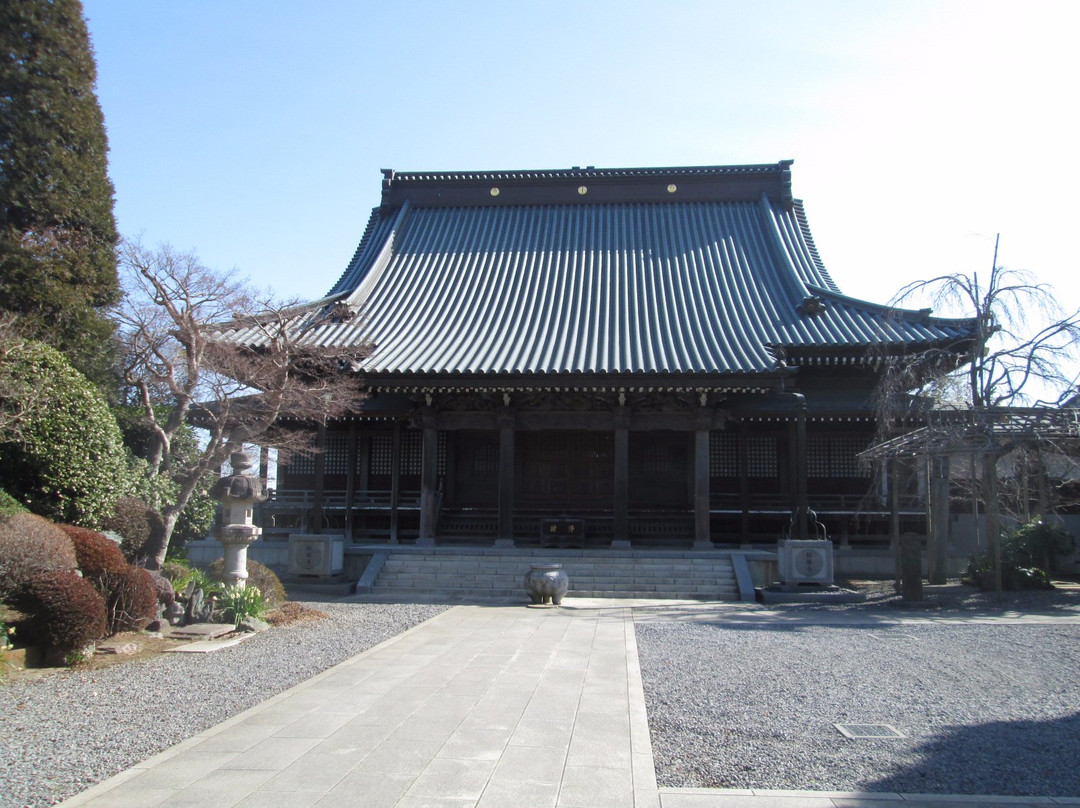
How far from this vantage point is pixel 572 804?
467 centimetres

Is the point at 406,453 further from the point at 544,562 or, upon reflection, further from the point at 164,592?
the point at 164,592

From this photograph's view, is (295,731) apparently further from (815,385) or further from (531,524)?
(815,385)

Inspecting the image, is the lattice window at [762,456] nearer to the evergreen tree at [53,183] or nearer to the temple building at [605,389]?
the temple building at [605,389]

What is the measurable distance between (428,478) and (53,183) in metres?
9.33

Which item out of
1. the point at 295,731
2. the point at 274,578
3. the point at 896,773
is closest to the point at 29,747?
the point at 295,731

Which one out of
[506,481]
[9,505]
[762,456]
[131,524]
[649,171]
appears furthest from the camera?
[649,171]

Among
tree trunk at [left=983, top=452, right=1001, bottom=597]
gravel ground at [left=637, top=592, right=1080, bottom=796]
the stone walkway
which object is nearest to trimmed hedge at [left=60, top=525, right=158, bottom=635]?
the stone walkway

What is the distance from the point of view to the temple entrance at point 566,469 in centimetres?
2073

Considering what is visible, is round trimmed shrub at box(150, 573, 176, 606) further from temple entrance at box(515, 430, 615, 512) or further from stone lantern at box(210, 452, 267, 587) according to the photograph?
temple entrance at box(515, 430, 615, 512)

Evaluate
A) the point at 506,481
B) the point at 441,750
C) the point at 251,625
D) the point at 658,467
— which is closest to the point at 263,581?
the point at 251,625

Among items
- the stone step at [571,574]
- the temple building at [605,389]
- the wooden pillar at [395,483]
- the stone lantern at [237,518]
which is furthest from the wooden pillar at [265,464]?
the stone lantern at [237,518]

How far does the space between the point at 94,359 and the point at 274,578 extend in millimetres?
4560

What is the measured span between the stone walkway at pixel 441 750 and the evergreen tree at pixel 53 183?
7657 millimetres

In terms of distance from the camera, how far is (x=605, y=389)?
17.3 metres
